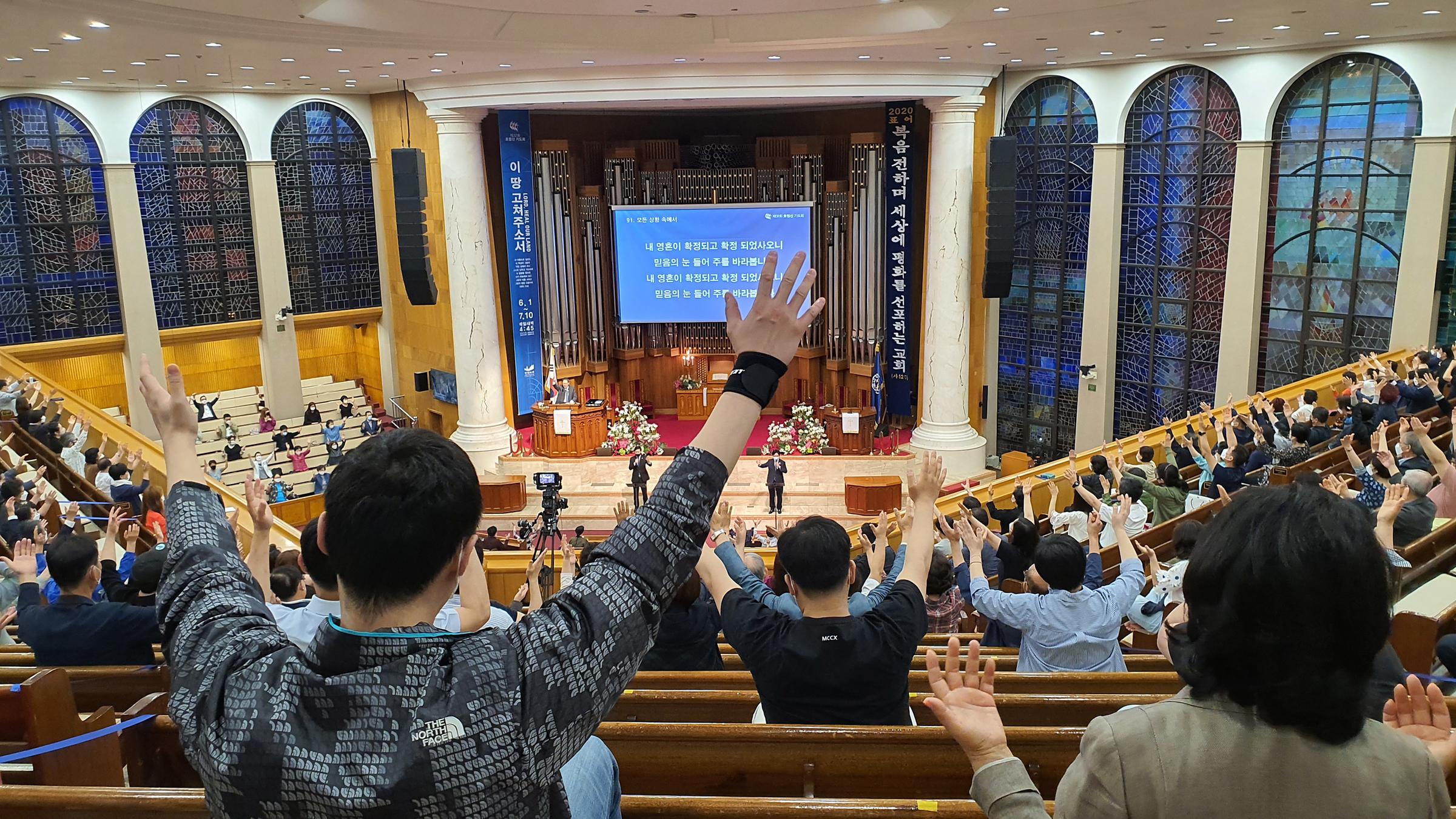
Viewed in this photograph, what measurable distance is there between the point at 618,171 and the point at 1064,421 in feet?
25.9

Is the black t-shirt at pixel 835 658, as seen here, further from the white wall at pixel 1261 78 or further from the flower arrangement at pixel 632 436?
the flower arrangement at pixel 632 436

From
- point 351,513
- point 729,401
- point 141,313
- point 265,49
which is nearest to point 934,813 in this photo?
point 729,401

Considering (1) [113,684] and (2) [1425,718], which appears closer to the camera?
(2) [1425,718]

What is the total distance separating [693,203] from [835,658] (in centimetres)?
1525

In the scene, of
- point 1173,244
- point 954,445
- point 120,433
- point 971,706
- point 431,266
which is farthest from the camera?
point 431,266

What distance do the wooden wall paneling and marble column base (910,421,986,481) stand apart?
7.05 meters

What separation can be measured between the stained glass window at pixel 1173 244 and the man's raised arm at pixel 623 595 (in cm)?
1418

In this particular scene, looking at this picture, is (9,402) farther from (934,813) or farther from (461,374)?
(934,813)

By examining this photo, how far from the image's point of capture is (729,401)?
1.40 metres

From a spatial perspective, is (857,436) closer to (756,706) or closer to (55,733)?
(756,706)

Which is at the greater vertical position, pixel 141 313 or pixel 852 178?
pixel 852 178

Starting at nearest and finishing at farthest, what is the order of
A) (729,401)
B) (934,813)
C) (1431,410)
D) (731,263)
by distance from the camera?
(729,401) → (934,813) → (1431,410) → (731,263)

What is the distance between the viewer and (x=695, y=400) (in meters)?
18.0

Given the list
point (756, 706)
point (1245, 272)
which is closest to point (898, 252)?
point (1245, 272)
